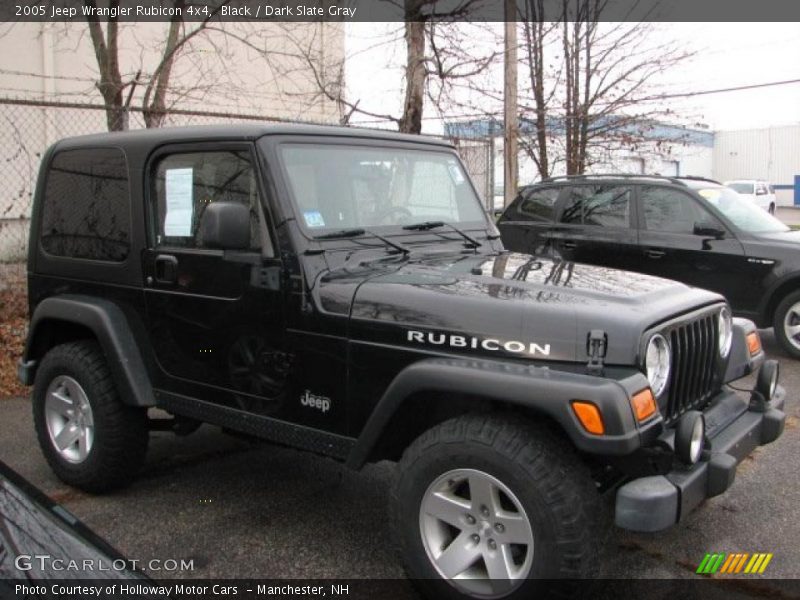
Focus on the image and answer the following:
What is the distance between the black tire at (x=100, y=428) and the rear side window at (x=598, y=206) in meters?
5.51

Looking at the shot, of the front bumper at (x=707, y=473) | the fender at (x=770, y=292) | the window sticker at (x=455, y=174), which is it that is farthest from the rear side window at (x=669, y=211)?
the front bumper at (x=707, y=473)

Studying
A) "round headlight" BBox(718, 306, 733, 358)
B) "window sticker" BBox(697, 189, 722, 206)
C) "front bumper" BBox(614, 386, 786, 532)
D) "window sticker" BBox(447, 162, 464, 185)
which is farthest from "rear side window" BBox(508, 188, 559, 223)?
"front bumper" BBox(614, 386, 786, 532)

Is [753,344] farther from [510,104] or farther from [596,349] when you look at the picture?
[510,104]

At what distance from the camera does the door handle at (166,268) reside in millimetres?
3693

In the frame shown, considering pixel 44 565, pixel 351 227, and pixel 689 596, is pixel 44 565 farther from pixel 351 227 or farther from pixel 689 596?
pixel 689 596

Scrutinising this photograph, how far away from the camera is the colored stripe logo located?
3.26 m

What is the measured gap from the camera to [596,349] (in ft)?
8.59

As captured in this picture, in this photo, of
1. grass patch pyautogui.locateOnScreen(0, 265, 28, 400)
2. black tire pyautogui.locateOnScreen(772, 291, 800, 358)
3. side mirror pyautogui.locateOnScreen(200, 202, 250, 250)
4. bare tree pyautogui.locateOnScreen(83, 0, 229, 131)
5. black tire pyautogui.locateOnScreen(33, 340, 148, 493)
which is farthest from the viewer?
bare tree pyautogui.locateOnScreen(83, 0, 229, 131)

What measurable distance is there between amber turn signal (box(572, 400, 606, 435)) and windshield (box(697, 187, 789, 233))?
18.5 ft

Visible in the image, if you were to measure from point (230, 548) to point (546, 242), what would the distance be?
5686mm

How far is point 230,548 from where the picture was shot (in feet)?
11.5

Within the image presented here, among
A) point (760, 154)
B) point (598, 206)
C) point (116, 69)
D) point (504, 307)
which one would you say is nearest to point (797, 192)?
point (760, 154)

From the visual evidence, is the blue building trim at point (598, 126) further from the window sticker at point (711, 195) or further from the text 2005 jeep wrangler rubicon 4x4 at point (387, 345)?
the text 2005 jeep wrangler rubicon 4x4 at point (387, 345)

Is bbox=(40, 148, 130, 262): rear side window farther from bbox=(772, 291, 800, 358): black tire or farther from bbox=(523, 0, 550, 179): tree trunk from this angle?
bbox=(523, 0, 550, 179): tree trunk
